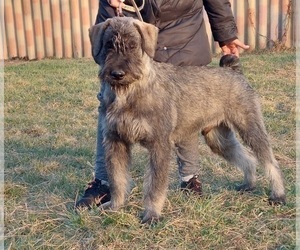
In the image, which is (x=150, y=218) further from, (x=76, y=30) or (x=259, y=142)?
(x=76, y=30)

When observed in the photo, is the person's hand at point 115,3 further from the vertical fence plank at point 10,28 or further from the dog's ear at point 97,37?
the vertical fence plank at point 10,28

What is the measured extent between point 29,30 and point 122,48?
30.1ft

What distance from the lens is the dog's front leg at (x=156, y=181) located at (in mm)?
3725

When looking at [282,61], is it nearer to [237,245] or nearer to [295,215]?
[295,215]

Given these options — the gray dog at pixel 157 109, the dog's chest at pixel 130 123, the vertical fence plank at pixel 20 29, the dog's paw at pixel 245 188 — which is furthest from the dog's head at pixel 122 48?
the vertical fence plank at pixel 20 29

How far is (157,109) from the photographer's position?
374 centimetres

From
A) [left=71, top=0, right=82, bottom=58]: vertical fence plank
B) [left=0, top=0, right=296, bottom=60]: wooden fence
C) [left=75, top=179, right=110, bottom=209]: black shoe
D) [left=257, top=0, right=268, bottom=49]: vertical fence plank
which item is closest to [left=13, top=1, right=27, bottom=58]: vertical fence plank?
[left=0, top=0, right=296, bottom=60]: wooden fence

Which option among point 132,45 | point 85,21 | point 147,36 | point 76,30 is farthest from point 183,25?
point 76,30

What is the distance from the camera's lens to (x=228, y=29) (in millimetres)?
4555

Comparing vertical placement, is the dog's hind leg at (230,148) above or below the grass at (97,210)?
above

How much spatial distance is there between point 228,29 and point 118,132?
1499mm

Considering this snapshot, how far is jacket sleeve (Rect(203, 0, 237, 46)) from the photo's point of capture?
4527mm

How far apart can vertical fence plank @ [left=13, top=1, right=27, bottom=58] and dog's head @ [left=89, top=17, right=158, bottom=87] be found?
29.4ft

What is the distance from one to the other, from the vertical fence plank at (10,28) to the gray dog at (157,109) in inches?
345
